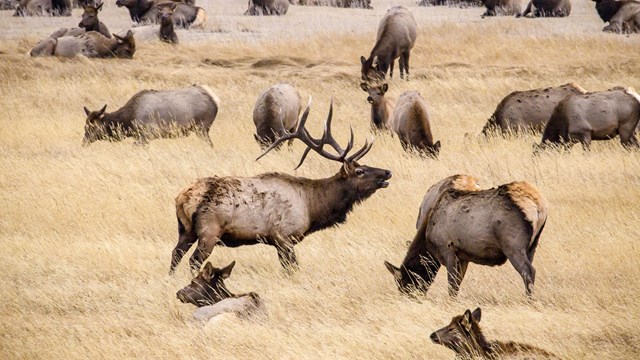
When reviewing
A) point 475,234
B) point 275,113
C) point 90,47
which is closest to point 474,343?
point 475,234

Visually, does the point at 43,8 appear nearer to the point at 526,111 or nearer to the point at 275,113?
the point at 275,113

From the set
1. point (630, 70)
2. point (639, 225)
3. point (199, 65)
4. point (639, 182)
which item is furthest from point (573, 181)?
point (199, 65)

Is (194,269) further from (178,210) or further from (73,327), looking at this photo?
(73,327)

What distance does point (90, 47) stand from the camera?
78.2 ft

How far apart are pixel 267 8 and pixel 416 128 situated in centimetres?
1793

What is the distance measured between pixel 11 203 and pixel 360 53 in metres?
13.3

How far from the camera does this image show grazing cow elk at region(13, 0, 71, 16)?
3272cm

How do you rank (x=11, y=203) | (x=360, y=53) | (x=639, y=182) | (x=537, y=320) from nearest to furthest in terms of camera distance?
(x=537, y=320), (x=11, y=203), (x=639, y=182), (x=360, y=53)

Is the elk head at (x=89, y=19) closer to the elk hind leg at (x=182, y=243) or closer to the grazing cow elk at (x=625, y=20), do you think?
the grazing cow elk at (x=625, y=20)

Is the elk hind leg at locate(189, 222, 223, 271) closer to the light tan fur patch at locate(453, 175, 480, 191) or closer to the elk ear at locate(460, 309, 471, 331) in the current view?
the light tan fur patch at locate(453, 175, 480, 191)

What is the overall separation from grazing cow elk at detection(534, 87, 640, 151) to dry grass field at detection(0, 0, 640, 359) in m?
0.30

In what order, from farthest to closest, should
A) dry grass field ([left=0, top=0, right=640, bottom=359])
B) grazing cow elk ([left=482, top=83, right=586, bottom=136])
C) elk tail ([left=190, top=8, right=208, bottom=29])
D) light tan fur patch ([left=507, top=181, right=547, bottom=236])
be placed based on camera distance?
elk tail ([left=190, top=8, right=208, bottom=29]) → grazing cow elk ([left=482, top=83, right=586, bottom=136]) → light tan fur patch ([left=507, top=181, right=547, bottom=236]) → dry grass field ([left=0, top=0, right=640, bottom=359])

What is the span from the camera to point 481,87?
20.3 m

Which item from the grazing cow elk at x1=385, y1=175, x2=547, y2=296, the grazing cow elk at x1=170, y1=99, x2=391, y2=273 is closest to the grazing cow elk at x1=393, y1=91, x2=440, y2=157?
the grazing cow elk at x1=170, y1=99, x2=391, y2=273
